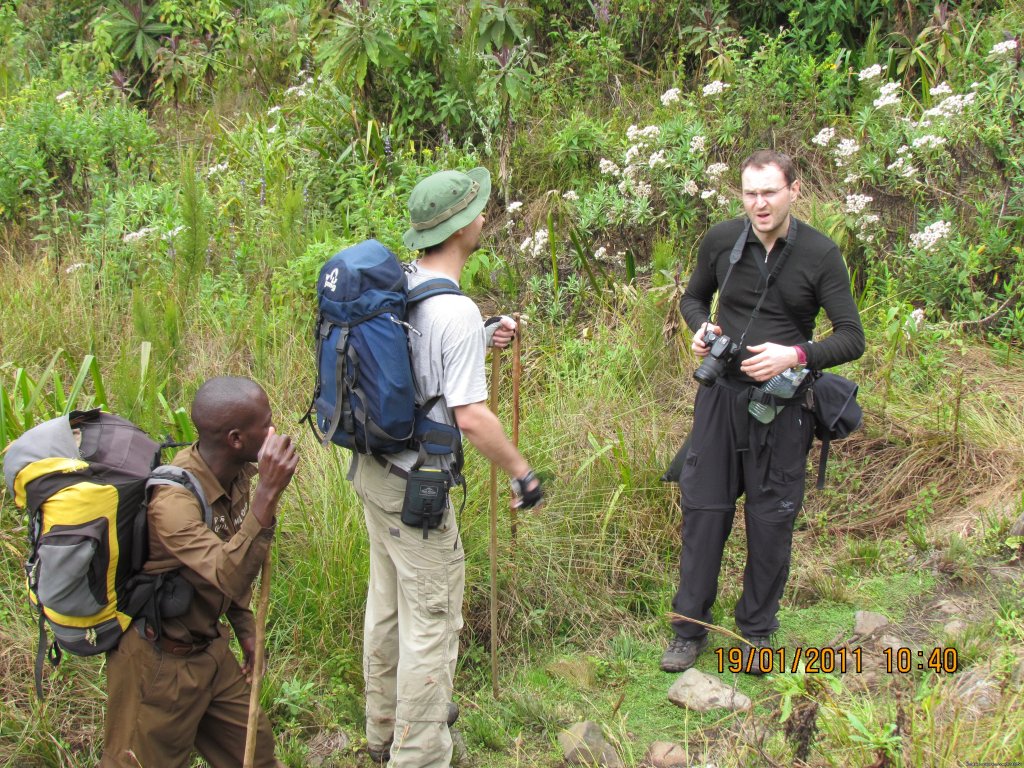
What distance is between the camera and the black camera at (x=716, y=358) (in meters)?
3.65

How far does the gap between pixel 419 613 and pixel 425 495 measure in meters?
0.46

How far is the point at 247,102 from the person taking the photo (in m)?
9.52

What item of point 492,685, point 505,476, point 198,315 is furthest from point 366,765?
point 198,315

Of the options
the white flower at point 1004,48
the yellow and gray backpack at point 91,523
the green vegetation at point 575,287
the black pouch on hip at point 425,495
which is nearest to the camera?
the yellow and gray backpack at point 91,523

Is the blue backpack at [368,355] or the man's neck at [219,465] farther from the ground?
the blue backpack at [368,355]

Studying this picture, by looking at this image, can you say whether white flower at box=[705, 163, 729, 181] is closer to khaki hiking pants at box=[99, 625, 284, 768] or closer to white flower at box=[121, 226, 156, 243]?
white flower at box=[121, 226, 156, 243]

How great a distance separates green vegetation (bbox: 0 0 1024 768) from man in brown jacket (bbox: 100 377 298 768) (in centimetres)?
95

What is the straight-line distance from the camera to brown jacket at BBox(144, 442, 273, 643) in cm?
263

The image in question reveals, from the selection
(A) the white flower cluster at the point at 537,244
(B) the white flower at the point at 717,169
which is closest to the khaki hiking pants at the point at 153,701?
(A) the white flower cluster at the point at 537,244

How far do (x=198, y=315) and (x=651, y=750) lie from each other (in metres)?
3.83

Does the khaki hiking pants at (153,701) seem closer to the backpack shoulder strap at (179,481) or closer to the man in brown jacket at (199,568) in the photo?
the man in brown jacket at (199,568)

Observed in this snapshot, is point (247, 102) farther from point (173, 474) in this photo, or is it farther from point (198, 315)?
point (173, 474)

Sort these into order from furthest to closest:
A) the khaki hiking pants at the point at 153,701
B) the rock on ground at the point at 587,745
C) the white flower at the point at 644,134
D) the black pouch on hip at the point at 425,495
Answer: the white flower at the point at 644,134 < the rock on ground at the point at 587,745 < the black pouch on hip at the point at 425,495 < the khaki hiking pants at the point at 153,701

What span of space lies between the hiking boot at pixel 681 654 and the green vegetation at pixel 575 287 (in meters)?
0.07
